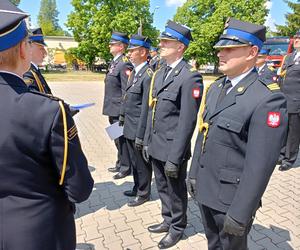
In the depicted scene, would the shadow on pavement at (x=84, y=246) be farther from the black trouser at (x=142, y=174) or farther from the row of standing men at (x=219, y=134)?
the black trouser at (x=142, y=174)

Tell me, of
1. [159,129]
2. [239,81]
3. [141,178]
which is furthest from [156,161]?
[239,81]

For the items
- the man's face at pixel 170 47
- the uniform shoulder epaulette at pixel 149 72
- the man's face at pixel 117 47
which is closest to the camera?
the man's face at pixel 170 47

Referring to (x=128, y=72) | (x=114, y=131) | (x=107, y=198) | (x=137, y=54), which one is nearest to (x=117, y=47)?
(x=128, y=72)

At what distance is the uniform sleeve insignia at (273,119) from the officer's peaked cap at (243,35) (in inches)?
21.6

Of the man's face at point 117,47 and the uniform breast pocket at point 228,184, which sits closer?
the uniform breast pocket at point 228,184

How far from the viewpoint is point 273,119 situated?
184 centimetres

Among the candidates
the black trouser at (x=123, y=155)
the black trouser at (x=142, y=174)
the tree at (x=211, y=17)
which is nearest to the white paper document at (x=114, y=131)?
the black trouser at (x=142, y=174)

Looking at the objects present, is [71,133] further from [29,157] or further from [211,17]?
[211,17]

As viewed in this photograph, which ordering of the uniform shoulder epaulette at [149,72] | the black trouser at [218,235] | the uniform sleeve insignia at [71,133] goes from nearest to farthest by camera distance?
the uniform sleeve insignia at [71,133], the black trouser at [218,235], the uniform shoulder epaulette at [149,72]

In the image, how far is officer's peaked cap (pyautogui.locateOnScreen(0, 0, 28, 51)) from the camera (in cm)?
129

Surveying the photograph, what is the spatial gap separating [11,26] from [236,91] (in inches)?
57.3

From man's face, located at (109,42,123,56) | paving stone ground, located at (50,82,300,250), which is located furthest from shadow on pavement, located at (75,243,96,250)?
man's face, located at (109,42,123,56)

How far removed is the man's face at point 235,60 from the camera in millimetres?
2084

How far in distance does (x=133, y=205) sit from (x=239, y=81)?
8.43 ft
